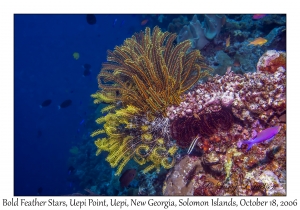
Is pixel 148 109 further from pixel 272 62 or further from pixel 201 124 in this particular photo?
pixel 272 62

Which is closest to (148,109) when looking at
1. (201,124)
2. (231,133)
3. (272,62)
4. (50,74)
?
(201,124)

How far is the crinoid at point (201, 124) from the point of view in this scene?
11.9 ft

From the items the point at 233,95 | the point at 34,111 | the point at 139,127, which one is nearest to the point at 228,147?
the point at 233,95

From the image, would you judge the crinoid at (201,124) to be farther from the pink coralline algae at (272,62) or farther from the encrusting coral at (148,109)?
the pink coralline algae at (272,62)

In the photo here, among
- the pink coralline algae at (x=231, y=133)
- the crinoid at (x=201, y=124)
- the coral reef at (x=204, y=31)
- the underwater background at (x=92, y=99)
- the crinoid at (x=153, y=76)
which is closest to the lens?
the pink coralline algae at (x=231, y=133)

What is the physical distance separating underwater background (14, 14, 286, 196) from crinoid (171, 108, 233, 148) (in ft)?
0.43

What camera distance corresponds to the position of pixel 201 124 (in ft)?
12.1

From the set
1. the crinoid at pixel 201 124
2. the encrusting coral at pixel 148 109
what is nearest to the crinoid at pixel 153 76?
the encrusting coral at pixel 148 109

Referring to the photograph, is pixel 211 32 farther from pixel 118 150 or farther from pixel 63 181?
pixel 63 181

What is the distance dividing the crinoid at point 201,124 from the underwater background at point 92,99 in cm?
13

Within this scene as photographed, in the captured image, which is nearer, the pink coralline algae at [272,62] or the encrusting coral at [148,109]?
the pink coralline algae at [272,62]

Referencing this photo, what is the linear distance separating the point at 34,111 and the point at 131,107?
64.2 m

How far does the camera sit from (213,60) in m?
6.17

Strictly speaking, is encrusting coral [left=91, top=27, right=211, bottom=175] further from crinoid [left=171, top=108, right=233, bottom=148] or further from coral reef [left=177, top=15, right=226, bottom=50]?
coral reef [left=177, top=15, right=226, bottom=50]
